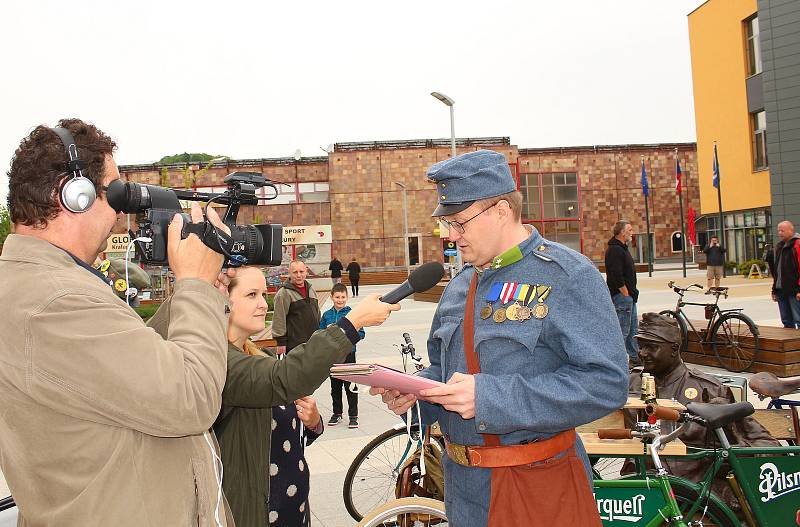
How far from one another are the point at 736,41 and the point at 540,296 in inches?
1520

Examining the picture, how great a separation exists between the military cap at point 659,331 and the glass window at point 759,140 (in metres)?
32.8

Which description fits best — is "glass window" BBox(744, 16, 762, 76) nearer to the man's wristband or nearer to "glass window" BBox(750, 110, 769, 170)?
"glass window" BBox(750, 110, 769, 170)

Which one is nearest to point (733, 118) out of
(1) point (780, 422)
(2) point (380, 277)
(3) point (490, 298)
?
(2) point (380, 277)

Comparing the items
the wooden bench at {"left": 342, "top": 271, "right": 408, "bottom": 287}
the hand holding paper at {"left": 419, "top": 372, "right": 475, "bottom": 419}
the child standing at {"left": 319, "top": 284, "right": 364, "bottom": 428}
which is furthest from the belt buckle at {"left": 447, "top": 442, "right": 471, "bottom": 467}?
the wooden bench at {"left": 342, "top": 271, "right": 408, "bottom": 287}

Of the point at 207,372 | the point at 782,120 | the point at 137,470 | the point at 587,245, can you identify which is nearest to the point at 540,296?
the point at 207,372

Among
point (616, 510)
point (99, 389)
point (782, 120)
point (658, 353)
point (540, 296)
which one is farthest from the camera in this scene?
point (782, 120)

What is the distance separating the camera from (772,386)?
4.02 metres

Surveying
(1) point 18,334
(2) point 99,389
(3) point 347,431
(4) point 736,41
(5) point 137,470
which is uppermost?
(4) point 736,41

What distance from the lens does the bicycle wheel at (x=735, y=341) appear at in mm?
10039

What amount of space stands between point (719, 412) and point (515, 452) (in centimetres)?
163

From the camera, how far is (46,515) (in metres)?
1.59

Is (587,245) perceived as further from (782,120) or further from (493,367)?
(493,367)

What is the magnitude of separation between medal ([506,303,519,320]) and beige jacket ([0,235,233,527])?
3.36 ft

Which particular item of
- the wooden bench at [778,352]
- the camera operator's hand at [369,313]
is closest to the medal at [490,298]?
the camera operator's hand at [369,313]
